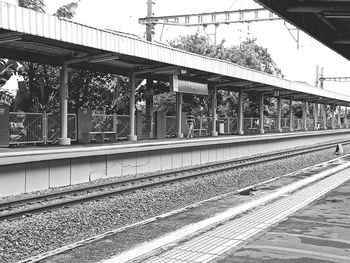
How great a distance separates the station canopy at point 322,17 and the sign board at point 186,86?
32.4 ft

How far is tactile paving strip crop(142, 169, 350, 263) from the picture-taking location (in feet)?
16.8

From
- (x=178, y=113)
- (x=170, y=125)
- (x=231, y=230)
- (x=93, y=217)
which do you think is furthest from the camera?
(x=170, y=125)

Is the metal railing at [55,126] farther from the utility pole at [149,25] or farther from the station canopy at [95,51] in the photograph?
the utility pole at [149,25]

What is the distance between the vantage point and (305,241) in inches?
227

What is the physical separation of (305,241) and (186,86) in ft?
59.2

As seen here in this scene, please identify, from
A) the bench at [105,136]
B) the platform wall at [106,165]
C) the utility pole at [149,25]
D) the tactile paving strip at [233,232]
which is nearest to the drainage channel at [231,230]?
the tactile paving strip at [233,232]

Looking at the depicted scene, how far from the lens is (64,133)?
17.6m

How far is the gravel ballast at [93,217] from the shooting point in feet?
22.7

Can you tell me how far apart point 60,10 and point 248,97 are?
70.9 ft

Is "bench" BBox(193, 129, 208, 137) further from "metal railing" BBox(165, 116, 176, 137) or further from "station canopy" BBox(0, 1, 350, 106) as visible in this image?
"station canopy" BBox(0, 1, 350, 106)

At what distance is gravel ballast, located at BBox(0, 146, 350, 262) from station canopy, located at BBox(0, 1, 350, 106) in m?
6.01

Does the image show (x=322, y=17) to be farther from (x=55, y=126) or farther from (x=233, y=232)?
(x=55, y=126)

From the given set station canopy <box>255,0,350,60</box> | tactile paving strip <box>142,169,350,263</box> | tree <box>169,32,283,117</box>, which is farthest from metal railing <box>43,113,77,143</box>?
tree <box>169,32,283,117</box>

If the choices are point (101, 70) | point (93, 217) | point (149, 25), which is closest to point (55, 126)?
point (101, 70)
